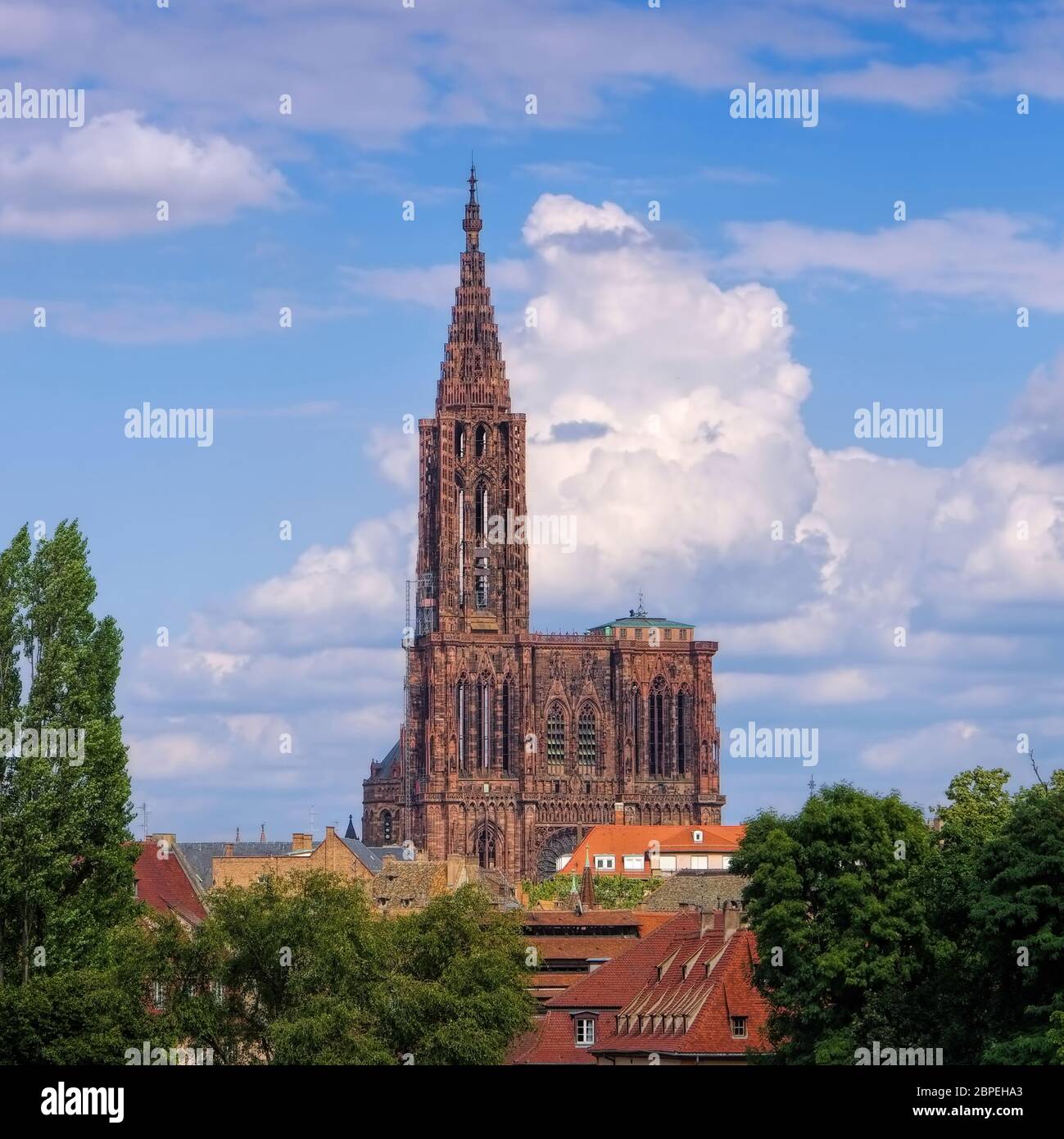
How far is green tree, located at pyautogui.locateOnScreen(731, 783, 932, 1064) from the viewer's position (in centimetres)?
8562

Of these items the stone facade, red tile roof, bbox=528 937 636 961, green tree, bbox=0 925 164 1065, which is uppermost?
the stone facade

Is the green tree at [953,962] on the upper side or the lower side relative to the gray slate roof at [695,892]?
lower

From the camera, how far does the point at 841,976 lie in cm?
8619

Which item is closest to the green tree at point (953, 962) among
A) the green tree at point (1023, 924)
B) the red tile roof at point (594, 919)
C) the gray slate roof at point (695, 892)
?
the green tree at point (1023, 924)

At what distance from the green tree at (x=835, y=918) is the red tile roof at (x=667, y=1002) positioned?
5.21 metres

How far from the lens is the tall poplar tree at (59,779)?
280 feet

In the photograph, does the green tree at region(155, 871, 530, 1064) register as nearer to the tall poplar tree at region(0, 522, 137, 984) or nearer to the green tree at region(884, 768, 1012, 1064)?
the tall poplar tree at region(0, 522, 137, 984)

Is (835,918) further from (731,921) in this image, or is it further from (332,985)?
(731,921)

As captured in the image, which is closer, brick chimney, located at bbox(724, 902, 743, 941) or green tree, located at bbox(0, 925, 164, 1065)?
green tree, located at bbox(0, 925, 164, 1065)

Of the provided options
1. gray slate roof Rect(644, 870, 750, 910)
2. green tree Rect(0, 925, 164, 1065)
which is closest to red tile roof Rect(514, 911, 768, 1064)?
green tree Rect(0, 925, 164, 1065)

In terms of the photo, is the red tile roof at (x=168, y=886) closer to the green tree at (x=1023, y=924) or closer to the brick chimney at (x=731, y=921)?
the brick chimney at (x=731, y=921)

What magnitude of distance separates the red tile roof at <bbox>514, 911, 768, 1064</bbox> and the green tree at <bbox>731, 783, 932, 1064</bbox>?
17.1 feet

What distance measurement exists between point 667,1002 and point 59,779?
28.0m
